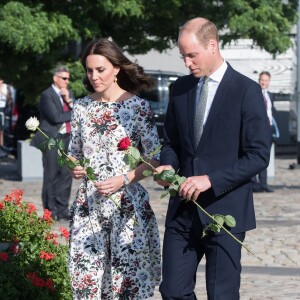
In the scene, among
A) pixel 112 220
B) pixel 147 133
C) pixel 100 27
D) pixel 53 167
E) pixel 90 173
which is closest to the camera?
pixel 90 173

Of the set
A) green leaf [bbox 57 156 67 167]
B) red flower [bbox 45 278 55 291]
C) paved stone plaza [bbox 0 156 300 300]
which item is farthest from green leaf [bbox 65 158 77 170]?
paved stone plaza [bbox 0 156 300 300]

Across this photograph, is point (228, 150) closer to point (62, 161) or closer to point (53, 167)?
point (62, 161)

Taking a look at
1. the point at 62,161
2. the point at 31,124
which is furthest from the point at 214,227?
the point at 31,124

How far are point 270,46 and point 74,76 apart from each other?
377cm

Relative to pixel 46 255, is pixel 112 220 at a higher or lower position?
higher

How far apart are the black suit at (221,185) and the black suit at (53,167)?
297 inches

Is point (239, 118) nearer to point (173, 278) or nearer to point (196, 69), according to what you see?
point (196, 69)

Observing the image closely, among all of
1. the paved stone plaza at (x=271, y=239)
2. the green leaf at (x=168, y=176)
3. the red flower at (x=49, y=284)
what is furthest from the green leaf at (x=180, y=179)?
the paved stone plaza at (x=271, y=239)

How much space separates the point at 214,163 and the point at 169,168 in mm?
223

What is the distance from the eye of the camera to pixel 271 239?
11.7m

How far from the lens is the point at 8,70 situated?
63.0ft

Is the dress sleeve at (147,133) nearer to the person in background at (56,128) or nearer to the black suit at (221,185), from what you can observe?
the black suit at (221,185)

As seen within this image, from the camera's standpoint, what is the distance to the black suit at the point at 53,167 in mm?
13117

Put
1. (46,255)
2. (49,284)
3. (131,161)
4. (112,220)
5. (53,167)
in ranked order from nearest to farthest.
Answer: (131,161) → (112,220) → (49,284) → (46,255) → (53,167)
